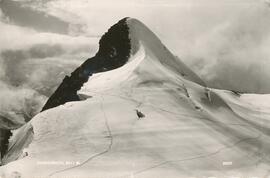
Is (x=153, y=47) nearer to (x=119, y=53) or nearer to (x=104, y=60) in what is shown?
(x=119, y=53)

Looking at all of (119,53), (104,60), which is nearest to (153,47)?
(119,53)

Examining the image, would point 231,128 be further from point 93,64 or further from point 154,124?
point 93,64

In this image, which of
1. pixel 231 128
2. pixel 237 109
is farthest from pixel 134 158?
pixel 237 109

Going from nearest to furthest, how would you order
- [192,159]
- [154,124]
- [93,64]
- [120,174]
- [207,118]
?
[120,174]
[192,159]
[154,124]
[207,118]
[93,64]

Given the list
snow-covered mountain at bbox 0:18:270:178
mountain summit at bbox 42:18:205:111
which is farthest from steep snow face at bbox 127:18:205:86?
snow-covered mountain at bbox 0:18:270:178

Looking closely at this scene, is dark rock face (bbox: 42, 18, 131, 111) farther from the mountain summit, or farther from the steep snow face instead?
the steep snow face

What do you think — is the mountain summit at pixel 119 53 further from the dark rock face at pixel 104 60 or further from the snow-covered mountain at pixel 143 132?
the snow-covered mountain at pixel 143 132
